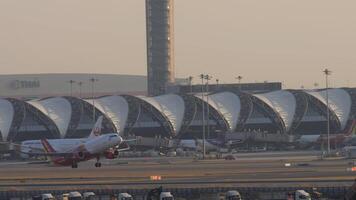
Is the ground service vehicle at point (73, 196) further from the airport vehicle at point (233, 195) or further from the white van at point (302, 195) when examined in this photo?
the white van at point (302, 195)

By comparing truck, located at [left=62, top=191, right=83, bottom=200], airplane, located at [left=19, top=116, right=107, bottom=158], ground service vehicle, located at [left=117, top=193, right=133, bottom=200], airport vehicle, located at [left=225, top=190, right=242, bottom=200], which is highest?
airport vehicle, located at [left=225, top=190, right=242, bottom=200]

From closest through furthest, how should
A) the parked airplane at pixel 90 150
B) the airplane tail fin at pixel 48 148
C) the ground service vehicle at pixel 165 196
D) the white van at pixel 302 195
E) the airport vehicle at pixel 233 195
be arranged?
1. the white van at pixel 302 195
2. the ground service vehicle at pixel 165 196
3. the airport vehicle at pixel 233 195
4. the parked airplane at pixel 90 150
5. the airplane tail fin at pixel 48 148

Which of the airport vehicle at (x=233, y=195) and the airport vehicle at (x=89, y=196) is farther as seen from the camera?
the airport vehicle at (x=89, y=196)

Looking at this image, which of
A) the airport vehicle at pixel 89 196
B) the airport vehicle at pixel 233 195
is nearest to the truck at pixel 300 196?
the airport vehicle at pixel 233 195

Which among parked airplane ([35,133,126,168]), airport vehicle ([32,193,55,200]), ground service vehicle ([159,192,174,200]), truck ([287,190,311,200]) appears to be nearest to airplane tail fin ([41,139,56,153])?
parked airplane ([35,133,126,168])

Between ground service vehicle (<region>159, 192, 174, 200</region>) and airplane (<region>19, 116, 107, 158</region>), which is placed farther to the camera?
airplane (<region>19, 116, 107, 158</region>)

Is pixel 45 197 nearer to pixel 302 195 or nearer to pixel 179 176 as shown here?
pixel 302 195

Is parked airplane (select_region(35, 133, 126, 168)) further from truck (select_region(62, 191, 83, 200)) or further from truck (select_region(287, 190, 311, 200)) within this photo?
truck (select_region(287, 190, 311, 200))

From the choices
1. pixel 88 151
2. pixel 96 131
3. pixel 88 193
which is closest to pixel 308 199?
pixel 88 193

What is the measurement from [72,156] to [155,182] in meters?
36.4

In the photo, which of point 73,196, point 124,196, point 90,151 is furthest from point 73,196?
point 90,151

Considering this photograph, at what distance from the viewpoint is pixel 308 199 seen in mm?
77438

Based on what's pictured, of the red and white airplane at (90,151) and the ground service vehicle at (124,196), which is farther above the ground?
the ground service vehicle at (124,196)

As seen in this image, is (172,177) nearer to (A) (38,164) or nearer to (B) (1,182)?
(B) (1,182)
